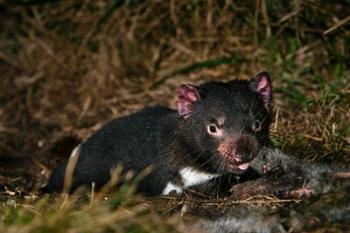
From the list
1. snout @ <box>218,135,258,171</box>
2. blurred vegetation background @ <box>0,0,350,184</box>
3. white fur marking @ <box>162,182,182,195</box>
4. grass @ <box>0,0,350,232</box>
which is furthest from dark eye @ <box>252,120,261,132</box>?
blurred vegetation background @ <box>0,0,350,184</box>

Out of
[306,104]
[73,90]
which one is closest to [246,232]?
[306,104]

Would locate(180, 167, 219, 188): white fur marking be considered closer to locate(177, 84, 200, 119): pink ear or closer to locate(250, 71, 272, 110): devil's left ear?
locate(177, 84, 200, 119): pink ear

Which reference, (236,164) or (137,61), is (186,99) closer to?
(236,164)

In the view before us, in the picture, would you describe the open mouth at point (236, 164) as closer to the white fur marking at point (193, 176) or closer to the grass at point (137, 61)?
the white fur marking at point (193, 176)

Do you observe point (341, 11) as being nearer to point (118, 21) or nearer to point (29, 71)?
point (118, 21)

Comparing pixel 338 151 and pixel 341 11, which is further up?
pixel 341 11

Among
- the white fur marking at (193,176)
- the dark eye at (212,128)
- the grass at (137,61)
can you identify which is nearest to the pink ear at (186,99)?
the dark eye at (212,128)
